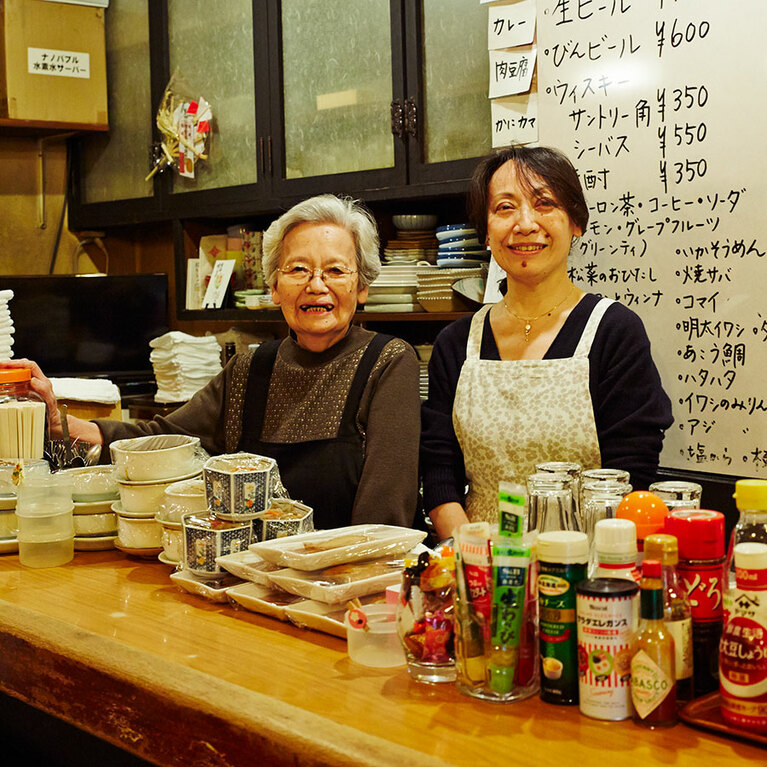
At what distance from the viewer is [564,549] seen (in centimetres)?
106

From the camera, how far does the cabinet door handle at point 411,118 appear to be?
125 inches

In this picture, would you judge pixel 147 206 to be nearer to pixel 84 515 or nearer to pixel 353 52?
Result: pixel 353 52

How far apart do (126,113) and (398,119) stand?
5.31 ft

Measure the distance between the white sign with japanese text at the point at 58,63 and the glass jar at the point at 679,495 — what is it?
12.1 feet

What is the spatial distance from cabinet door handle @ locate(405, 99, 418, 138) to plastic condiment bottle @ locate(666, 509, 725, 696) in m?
2.35

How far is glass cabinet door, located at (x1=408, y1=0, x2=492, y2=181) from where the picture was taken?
3.05 meters

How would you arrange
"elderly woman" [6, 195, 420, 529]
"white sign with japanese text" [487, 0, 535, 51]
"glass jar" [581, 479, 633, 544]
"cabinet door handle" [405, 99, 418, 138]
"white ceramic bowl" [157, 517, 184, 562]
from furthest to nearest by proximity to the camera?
"cabinet door handle" [405, 99, 418, 138] → "white sign with japanese text" [487, 0, 535, 51] → "elderly woman" [6, 195, 420, 529] → "white ceramic bowl" [157, 517, 184, 562] → "glass jar" [581, 479, 633, 544]

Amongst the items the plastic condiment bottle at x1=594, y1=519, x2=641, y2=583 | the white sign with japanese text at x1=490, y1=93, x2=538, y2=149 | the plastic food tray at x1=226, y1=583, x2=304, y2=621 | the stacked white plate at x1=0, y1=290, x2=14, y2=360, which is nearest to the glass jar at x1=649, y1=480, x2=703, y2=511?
the plastic condiment bottle at x1=594, y1=519, x2=641, y2=583

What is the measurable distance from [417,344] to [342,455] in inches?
61.7

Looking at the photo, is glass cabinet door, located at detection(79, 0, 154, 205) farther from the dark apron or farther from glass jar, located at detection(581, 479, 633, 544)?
glass jar, located at detection(581, 479, 633, 544)

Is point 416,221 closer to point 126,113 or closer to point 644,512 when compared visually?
point 126,113

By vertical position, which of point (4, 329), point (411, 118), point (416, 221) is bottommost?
point (4, 329)

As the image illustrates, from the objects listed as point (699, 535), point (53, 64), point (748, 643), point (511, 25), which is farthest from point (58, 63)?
point (748, 643)

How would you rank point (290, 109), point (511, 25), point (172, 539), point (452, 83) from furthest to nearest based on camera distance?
point (290, 109), point (452, 83), point (511, 25), point (172, 539)
